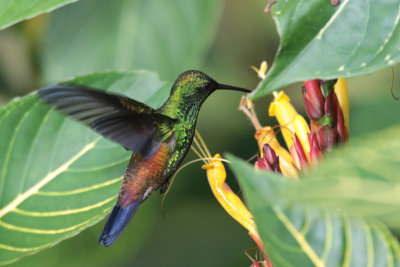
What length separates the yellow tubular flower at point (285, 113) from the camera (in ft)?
4.07

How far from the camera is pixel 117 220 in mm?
1303

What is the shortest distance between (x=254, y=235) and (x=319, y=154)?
0.69ft

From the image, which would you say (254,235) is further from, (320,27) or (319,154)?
(320,27)

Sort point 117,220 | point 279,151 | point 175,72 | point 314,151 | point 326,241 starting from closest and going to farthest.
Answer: point 326,241, point 314,151, point 279,151, point 117,220, point 175,72

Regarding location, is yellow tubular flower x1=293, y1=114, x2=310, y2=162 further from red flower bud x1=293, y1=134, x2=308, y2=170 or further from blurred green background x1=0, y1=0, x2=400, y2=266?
blurred green background x1=0, y1=0, x2=400, y2=266

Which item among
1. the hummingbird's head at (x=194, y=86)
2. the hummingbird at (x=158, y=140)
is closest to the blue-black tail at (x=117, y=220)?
the hummingbird at (x=158, y=140)

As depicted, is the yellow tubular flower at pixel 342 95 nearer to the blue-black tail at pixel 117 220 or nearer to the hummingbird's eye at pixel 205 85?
the hummingbird's eye at pixel 205 85

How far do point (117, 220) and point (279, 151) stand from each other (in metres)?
0.42

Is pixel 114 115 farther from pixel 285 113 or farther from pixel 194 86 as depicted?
pixel 285 113

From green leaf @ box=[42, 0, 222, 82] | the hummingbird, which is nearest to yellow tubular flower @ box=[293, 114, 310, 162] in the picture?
the hummingbird

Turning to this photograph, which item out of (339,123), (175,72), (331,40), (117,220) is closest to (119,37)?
(175,72)

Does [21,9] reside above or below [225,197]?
above

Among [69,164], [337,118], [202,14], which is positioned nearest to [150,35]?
[202,14]

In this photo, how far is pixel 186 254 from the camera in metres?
2.56
